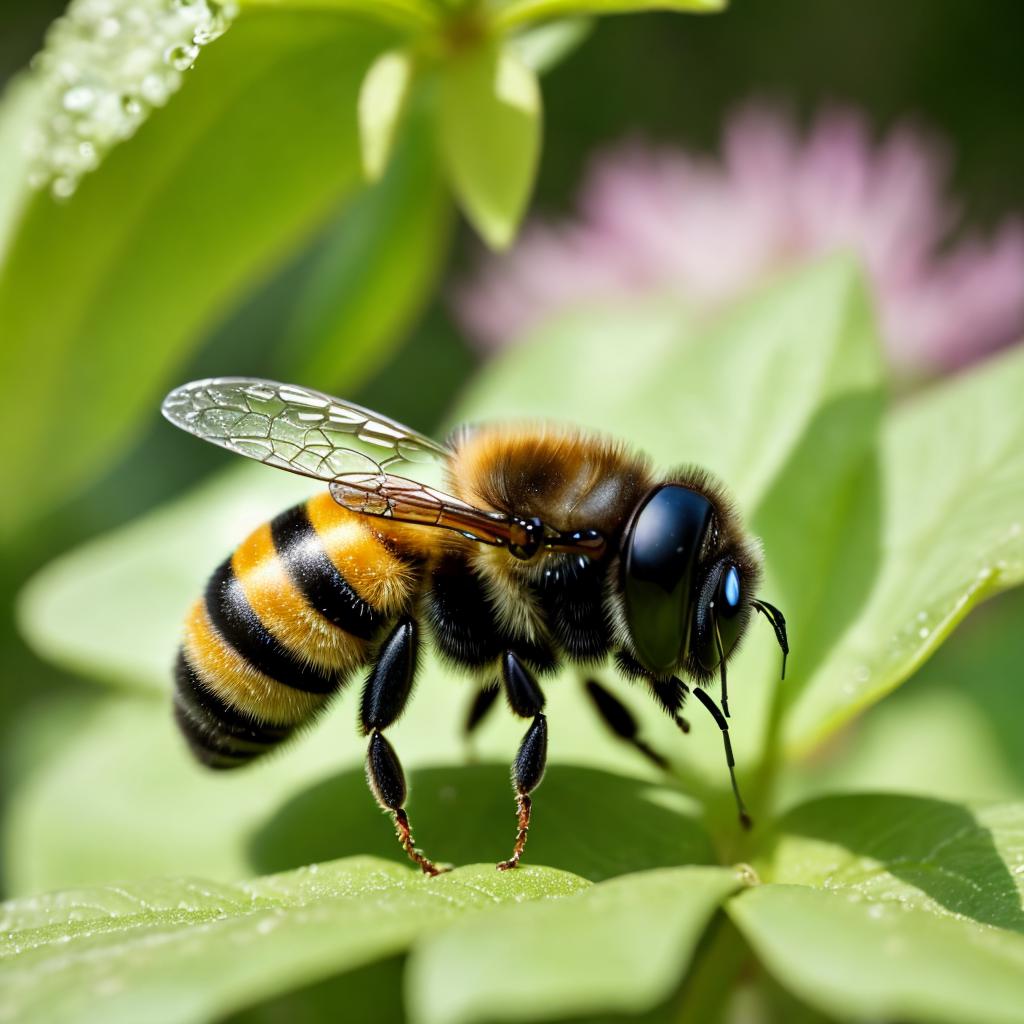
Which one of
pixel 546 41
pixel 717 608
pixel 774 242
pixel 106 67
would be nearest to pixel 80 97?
pixel 106 67

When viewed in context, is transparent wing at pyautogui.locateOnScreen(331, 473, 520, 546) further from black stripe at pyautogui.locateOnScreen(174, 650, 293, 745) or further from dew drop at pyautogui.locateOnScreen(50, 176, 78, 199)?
dew drop at pyautogui.locateOnScreen(50, 176, 78, 199)

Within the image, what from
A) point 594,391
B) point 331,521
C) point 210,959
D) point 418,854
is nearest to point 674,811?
point 418,854

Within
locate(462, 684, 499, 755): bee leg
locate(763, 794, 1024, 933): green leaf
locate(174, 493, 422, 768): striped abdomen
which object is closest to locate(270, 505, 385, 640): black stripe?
locate(174, 493, 422, 768): striped abdomen

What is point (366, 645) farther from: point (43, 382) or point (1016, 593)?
point (1016, 593)

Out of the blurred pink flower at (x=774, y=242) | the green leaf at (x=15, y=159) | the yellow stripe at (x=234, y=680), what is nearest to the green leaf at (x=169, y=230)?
the green leaf at (x=15, y=159)

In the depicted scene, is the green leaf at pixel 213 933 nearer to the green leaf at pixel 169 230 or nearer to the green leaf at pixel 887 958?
the green leaf at pixel 887 958
